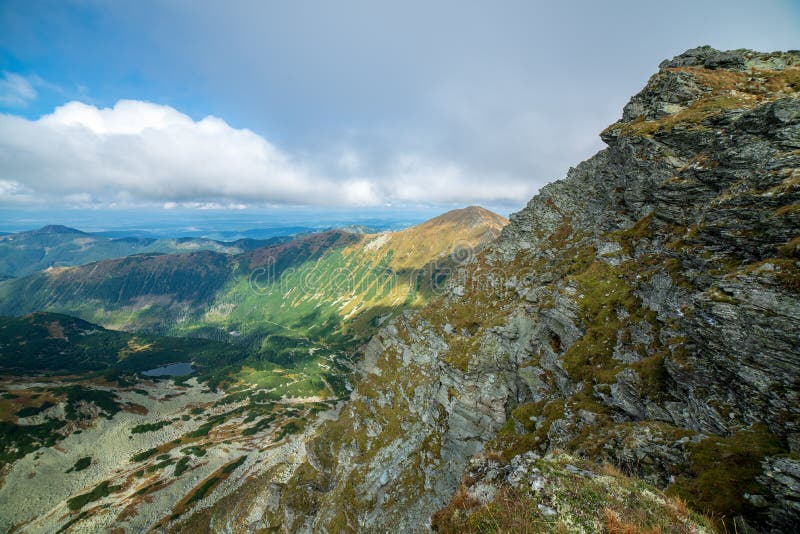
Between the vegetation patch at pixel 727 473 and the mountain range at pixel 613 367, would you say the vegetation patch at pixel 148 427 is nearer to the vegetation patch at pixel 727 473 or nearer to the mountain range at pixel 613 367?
the mountain range at pixel 613 367

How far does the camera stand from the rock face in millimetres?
16391

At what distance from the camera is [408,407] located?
64562 millimetres

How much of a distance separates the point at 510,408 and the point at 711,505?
28807 mm

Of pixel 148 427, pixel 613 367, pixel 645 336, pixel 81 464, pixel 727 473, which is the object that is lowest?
pixel 148 427

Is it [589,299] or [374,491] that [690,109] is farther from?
[374,491]

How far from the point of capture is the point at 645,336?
28047 mm

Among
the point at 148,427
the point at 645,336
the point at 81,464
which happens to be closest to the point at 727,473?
the point at 645,336

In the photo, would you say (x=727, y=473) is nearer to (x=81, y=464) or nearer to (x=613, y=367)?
(x=613, y=367)

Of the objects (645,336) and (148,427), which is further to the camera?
(148,427)

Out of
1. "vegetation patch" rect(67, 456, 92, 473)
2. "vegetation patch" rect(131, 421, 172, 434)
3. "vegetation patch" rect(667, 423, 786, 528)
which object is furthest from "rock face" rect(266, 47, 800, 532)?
"vegetation patch" rect(131, 421, 172, 434)

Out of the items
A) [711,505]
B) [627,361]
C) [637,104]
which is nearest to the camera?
[711,505]

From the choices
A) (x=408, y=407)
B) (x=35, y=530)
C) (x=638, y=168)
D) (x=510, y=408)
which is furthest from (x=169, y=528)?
(x=638, y=168)

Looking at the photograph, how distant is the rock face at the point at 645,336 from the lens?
645 inches

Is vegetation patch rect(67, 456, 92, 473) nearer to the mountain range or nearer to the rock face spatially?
the mountain range
